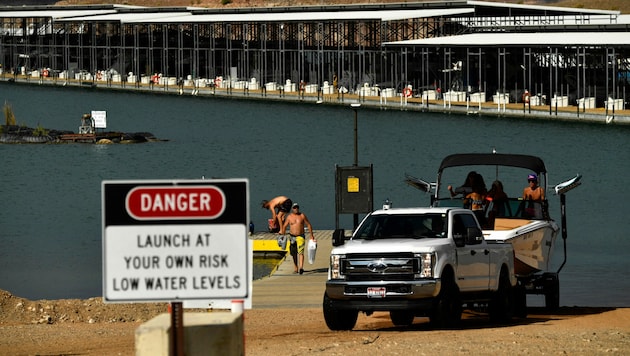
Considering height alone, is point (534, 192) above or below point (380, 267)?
above

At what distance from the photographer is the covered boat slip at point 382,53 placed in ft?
324

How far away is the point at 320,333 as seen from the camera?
20.7 meters

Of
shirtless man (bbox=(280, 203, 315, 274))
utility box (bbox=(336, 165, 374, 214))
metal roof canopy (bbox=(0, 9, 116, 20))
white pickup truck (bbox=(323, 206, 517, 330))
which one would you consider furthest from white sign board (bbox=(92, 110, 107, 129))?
white pickup truck (bbox=(323, 206, 517, 330))

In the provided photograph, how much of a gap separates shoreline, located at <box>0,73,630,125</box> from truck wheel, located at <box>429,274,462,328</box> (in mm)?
68199

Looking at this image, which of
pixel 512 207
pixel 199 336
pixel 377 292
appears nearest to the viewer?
pixel 199 336

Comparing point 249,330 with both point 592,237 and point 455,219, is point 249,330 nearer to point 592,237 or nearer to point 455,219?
point 455,219

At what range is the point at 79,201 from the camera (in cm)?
6394

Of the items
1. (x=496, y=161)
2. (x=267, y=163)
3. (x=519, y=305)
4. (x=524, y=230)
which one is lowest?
(x=267, y=163)

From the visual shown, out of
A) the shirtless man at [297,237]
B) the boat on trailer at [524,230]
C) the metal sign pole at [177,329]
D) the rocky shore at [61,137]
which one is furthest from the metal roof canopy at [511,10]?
the metal sign pole at [177,329]

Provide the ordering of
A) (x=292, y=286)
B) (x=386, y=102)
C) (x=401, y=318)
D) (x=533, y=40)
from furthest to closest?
(x=386, y=102) → (x=533, y=40) → (x=292, y=286) → (x=401, y=318)

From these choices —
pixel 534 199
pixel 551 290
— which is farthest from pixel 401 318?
pixel 534 199

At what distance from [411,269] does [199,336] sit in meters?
11.4

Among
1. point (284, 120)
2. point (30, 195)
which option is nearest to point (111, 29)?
point (284, 120)

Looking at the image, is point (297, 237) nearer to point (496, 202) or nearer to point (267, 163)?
point (496, 202)
